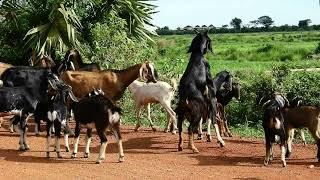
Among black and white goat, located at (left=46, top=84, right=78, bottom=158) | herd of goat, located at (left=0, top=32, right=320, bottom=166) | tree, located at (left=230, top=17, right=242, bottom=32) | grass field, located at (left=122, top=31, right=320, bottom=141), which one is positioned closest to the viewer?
herd of goat, located at (left=0, top=32, right=320, bottom=166)

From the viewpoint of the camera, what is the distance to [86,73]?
14070 mm

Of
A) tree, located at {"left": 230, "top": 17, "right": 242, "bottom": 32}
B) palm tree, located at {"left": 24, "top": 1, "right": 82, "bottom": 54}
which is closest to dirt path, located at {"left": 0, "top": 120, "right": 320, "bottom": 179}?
palm tree, located at {"left": 24, "top": 1, "right": 82, "bottom": 54}

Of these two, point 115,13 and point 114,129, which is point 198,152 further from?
point 115,13

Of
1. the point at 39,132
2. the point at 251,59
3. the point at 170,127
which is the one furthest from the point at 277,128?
the point at 251,59

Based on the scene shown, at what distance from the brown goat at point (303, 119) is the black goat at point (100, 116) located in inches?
124

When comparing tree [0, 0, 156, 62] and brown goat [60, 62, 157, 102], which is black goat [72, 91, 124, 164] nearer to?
brown goat [60, 62, 157, 102]

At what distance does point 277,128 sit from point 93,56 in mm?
9844

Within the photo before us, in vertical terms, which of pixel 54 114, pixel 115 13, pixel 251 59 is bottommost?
pixel 251 59

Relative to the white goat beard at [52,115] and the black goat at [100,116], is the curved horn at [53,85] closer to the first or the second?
the white goat beard at [52,115]

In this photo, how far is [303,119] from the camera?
1126 cm

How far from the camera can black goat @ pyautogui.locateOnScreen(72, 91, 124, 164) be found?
10.6 meters

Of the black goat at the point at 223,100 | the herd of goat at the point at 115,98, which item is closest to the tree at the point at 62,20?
the herd of goat at the point at 115,98

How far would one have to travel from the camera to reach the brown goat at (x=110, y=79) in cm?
1357

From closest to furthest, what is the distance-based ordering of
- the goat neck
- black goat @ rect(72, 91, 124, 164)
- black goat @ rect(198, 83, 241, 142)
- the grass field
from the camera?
black goat @ rect(72, 91, 124, 164) → the goat neck → black goat @ rect(198, 83, 241, 142) → the grass field
